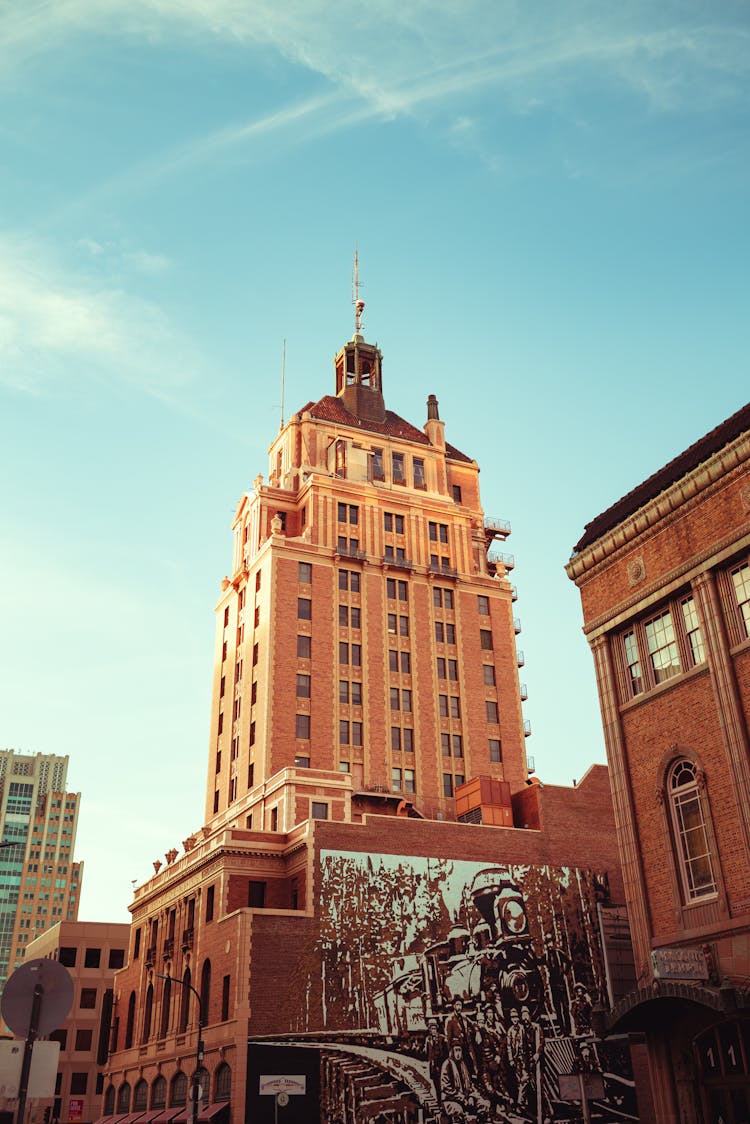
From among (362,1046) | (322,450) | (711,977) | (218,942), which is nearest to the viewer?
(711,977)

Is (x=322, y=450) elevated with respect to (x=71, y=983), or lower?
elevated

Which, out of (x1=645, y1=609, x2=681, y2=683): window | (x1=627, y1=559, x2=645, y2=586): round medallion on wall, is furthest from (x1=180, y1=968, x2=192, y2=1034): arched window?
(x1=627, y1=559, x2=645, y2=586): round medallion on wall

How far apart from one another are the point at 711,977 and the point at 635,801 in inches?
240

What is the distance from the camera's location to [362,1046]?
52.9 m

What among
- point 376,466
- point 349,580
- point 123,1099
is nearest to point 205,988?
point 123,1099

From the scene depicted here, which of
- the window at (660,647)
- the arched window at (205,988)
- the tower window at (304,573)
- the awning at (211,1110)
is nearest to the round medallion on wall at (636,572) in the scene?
the window at (660,647)

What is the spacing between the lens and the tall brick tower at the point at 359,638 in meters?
72.1

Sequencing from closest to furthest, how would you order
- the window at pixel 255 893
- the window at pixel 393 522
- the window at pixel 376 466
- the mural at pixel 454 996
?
the mural at pixel 454 996 < the window at pixel 255 893 < the window at pixel 393 522 < the window at pixel 376 466

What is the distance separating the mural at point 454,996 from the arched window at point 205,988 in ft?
23.3

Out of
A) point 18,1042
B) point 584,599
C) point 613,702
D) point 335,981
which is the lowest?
point 18,1042

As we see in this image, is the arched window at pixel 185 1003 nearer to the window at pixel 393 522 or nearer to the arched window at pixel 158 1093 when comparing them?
the arched window at pixel 158 1093

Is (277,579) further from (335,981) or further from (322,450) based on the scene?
(335,981)

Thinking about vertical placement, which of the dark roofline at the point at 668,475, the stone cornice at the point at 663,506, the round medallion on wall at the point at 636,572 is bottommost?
the round medallion on wall at the point at 636,572

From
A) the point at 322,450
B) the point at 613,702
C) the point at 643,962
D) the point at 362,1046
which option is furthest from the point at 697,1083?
the point at 322,450
